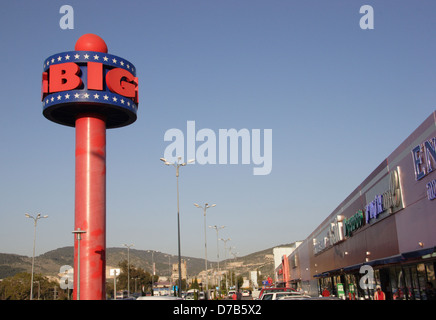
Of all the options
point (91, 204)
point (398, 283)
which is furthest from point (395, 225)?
point (91, 204)

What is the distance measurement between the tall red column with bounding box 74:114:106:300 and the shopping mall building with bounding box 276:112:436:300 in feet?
60.3

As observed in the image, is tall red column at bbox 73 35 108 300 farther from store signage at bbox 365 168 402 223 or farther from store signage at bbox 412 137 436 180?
store signage at bbox 412 137 436 180

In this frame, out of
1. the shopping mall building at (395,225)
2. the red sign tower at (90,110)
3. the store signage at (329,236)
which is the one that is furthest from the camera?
the store signage at (329,236)

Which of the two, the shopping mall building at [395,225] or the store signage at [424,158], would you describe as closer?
the store signage at [424,158]

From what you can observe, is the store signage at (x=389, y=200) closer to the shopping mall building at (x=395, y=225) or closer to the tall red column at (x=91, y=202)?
the shopping mall building at (x=395, y=225)

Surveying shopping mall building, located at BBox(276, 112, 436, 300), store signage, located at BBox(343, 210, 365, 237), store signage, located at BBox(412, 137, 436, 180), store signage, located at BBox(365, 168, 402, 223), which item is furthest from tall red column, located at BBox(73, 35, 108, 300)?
store signage, located at BBox(412, 137, 436, 180)

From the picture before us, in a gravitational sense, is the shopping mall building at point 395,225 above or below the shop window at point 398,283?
above

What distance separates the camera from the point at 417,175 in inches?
870

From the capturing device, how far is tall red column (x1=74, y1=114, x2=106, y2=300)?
35.5 m

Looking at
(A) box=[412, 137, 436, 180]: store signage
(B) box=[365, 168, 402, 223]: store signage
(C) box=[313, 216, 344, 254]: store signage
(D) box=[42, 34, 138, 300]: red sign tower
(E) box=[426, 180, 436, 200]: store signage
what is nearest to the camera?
(A) box=[412, 137, 436, 180]: store signage

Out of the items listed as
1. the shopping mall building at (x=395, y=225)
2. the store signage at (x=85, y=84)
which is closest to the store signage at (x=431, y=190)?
the shopping mall building at (x=395, y=225)

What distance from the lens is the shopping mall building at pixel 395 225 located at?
21172mm

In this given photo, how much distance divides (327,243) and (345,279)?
5.46 m
